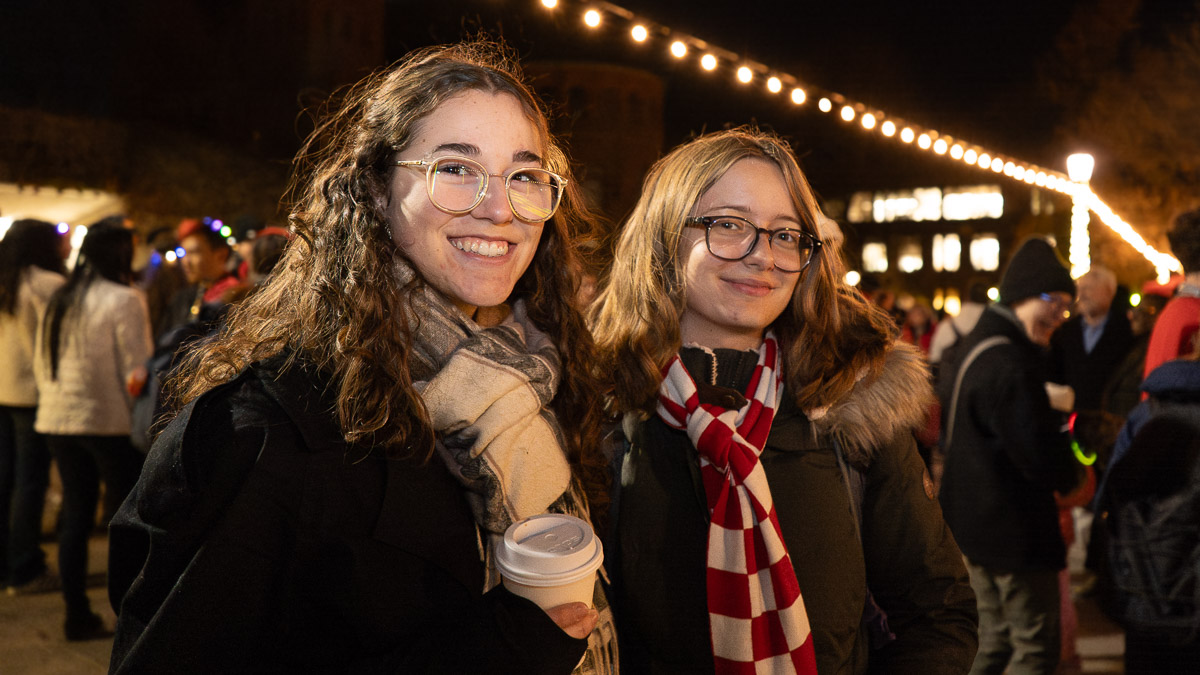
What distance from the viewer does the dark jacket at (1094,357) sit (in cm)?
713

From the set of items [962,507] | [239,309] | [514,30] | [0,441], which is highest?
[514,30]

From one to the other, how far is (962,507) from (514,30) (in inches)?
138

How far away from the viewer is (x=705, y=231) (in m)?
2.14

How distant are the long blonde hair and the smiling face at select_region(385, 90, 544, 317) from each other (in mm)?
549

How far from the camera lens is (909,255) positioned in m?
73.8

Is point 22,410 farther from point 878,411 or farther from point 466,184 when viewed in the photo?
point 878,411

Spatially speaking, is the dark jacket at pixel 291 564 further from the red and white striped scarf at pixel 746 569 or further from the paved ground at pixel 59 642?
the paved ground at pixel 59 642

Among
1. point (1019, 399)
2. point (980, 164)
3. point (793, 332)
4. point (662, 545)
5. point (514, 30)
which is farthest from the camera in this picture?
point (980, 164)

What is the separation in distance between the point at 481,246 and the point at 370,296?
243mm

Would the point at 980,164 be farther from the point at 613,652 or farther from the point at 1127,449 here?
the point at 613,652

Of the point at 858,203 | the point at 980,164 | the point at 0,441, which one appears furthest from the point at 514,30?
the point at 858,203

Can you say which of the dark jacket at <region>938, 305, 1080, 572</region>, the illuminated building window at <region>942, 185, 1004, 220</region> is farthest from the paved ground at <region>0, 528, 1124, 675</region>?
the illuminated building window at <region>942, 185, 1004, 220</region>

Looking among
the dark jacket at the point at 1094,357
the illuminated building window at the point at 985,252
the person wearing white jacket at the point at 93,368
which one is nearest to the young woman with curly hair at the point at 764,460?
the person wearing white jacket at the point at 93,368

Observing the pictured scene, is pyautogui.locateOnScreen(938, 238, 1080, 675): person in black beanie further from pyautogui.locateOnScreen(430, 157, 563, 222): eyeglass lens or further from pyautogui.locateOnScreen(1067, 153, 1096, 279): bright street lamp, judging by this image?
pyautogui.locateOnScreen(1067, 153, 1096, 279): bright street lamp
